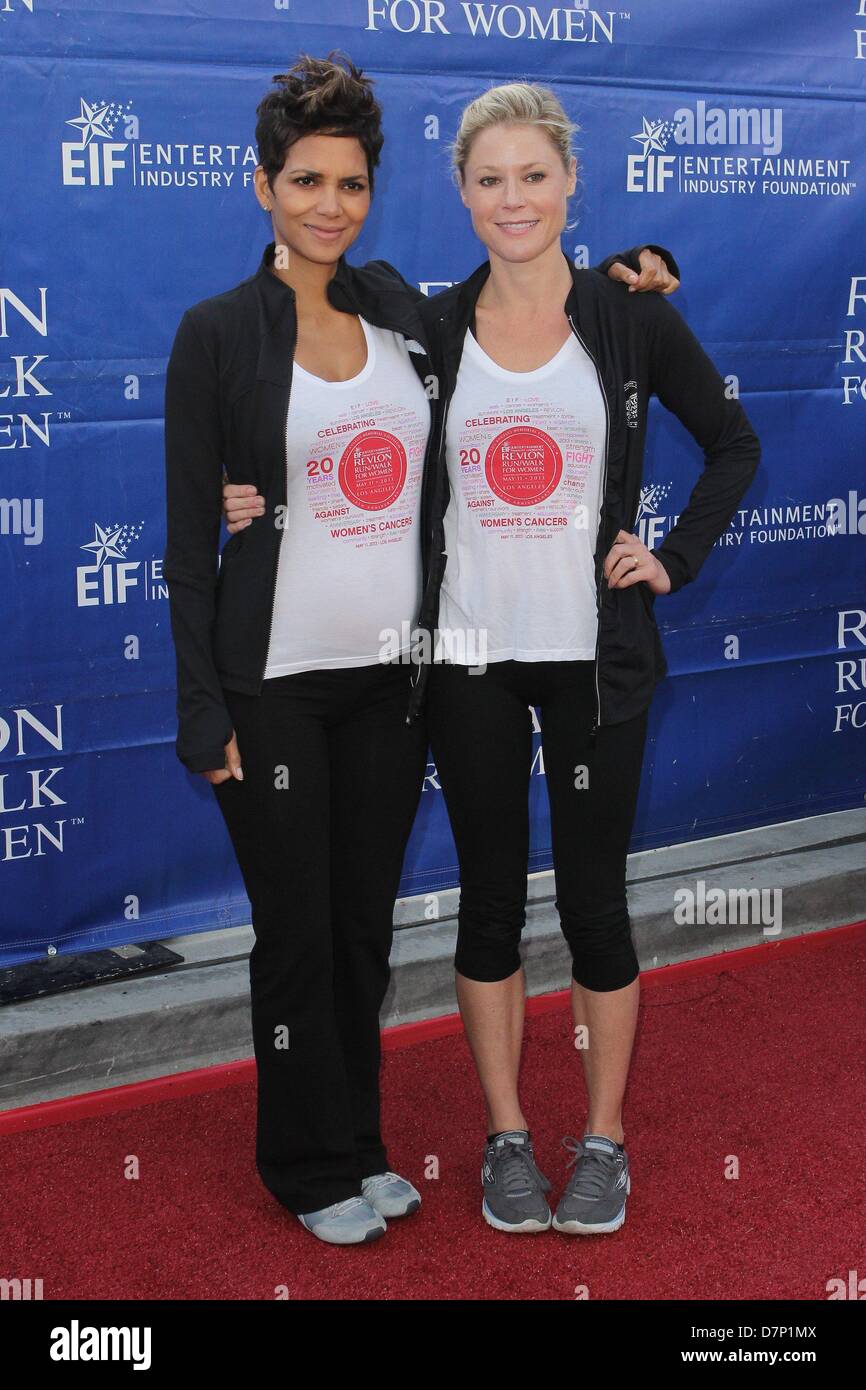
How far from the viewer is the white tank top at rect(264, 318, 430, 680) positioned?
7.55 feet

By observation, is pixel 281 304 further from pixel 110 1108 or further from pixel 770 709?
pixel 770 709

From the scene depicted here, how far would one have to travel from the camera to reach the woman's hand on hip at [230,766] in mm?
2393

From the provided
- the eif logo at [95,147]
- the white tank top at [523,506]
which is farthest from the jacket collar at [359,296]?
the eif logo at [95,147]

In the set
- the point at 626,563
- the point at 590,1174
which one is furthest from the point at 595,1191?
the point at 626,563

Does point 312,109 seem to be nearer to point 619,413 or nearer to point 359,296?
point 359,296

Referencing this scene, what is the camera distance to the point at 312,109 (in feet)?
7.32

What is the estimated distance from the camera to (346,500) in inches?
91.7

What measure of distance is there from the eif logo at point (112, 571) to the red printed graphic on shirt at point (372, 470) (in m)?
1.04

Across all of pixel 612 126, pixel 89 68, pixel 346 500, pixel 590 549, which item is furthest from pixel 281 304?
pixel 612 126

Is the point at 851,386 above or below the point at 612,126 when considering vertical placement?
below

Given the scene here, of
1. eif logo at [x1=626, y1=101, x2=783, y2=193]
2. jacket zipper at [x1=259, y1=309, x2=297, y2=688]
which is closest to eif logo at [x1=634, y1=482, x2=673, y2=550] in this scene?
Result: eif logo at [x1=626, y1=101, x2=783, y2=193]

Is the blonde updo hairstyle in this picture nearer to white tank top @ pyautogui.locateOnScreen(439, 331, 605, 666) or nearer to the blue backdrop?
white tank top @ pyautogui.locateOnScreen(439, 331, 605, 666)

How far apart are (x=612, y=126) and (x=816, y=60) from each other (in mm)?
650

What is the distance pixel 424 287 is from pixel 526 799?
1478 millimetres
